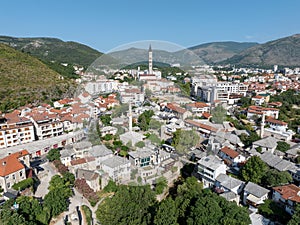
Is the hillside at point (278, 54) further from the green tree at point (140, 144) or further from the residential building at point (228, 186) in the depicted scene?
the green tree at point (140, 144)

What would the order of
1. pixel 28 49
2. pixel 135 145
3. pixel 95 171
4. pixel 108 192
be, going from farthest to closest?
pixel 28 49 < pixel 95 171 < pixel 108 192 < pixel 135 145

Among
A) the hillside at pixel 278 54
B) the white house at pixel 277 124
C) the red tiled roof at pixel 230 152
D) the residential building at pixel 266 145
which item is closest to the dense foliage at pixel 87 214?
the red tiled roof at pixel 230 152

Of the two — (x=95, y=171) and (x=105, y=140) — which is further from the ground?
(x=105, y=140)

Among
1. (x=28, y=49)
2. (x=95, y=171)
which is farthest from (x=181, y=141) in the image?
(x=28, y=49)

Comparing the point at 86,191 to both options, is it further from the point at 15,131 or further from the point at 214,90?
the point at 214,90

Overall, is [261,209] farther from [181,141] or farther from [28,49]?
[28,49]

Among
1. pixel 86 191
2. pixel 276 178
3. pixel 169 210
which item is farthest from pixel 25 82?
pixel 276 178
